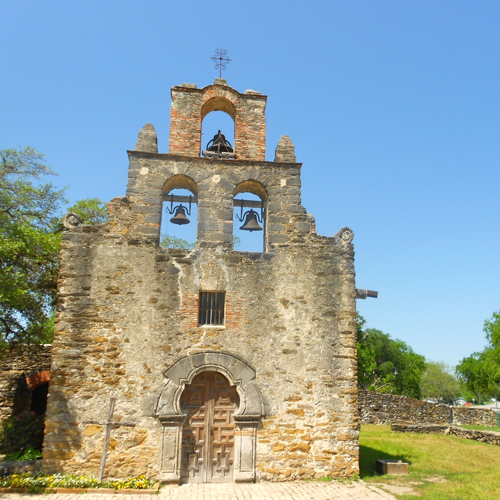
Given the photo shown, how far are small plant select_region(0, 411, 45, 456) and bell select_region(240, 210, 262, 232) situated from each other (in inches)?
264

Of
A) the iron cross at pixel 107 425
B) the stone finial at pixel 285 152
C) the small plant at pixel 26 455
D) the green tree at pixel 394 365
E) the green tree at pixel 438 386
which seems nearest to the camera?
the iron cross at pixel 107 425

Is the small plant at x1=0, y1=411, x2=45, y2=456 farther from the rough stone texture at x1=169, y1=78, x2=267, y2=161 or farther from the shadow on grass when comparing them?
the shadow on grass

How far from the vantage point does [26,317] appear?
1149cm

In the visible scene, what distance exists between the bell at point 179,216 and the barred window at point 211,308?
196 centimetres

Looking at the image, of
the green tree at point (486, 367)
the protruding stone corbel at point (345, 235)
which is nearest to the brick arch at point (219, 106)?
the protruding stone corbel at point (345, 235)

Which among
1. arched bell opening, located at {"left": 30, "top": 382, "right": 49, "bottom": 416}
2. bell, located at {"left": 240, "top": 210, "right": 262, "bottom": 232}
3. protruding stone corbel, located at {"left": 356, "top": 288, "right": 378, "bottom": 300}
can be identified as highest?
bell, located at {"left": 240, "top": 210, "right": 262, "bottom": 232}

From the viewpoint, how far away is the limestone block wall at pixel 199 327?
8.66 m

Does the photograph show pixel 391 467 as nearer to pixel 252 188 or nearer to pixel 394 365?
pixel 252 188

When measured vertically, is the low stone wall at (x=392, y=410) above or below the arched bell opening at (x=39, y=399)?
below

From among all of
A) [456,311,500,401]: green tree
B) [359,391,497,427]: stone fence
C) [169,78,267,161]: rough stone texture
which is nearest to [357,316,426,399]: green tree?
[456,311,500,401]: green tree

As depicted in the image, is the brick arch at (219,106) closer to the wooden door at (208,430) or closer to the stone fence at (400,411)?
the wooden door at (208,430)

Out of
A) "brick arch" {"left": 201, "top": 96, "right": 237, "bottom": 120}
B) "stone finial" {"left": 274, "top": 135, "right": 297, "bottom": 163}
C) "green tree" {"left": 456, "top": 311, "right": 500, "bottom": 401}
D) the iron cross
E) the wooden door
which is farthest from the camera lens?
"green tree" {"left": 456, "top": 311, "right": 500, "bottom": 401}

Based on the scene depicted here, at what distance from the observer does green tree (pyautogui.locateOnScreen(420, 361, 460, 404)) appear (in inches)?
2781

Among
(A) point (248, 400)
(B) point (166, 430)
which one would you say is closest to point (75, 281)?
(B) point (166, 430)
